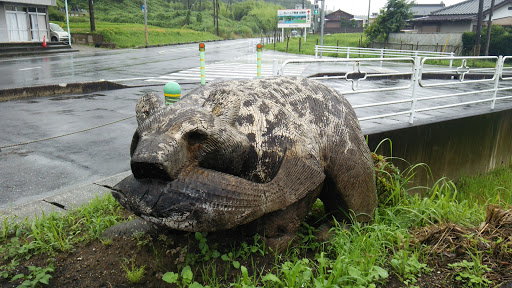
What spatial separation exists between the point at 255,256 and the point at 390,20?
106 ft

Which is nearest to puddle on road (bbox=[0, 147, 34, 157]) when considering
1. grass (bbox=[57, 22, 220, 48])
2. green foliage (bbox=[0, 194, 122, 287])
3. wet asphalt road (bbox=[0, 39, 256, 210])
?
wet asphalt road (bbox=[0, 39, 256, 210])

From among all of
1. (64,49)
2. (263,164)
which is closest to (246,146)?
(263,164)

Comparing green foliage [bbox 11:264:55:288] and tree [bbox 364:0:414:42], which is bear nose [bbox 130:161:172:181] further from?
tree [bbox 364:0:414:42]

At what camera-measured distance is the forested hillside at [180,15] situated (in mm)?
48562

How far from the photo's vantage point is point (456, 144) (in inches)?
289

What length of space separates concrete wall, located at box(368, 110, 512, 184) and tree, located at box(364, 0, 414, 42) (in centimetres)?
2488

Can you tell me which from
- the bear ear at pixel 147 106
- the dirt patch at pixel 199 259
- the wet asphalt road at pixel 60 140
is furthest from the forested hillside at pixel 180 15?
the bear ear at pixel 147 106

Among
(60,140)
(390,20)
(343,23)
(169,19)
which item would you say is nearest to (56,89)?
(60,140)

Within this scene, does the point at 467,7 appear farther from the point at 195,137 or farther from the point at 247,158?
the point at 195,137

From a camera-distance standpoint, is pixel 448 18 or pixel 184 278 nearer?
pixel 184 278

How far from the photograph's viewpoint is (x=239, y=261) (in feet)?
8.95

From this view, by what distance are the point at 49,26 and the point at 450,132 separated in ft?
93.5

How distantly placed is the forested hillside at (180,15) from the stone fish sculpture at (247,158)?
42574 millimetres

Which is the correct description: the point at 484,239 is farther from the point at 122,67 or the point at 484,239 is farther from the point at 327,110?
the point at 122,67
